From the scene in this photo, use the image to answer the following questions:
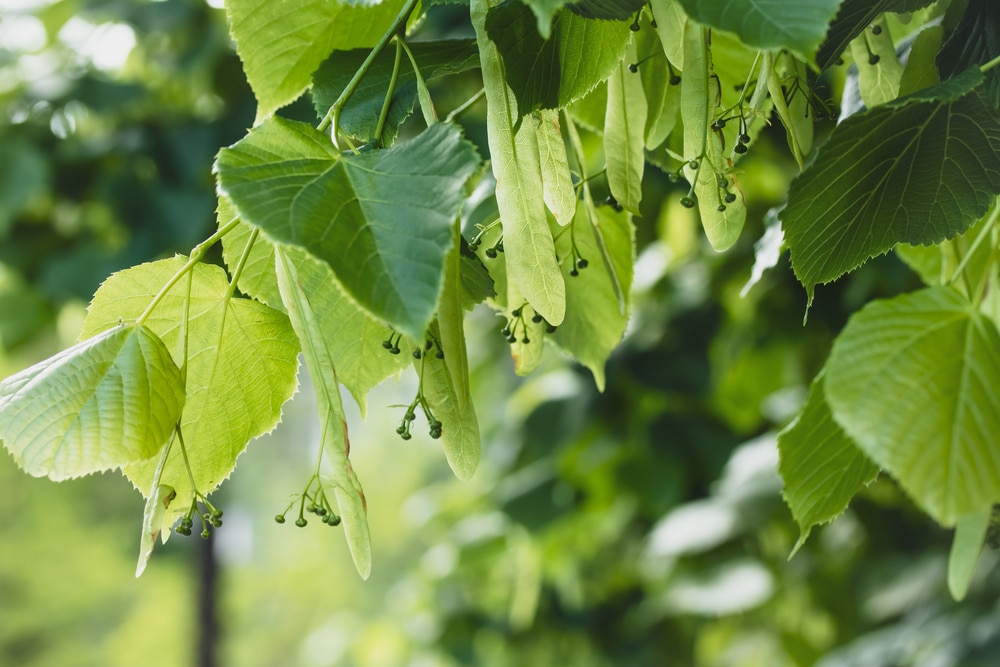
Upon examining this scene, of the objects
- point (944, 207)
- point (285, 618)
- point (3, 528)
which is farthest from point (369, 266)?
point (285, 618)

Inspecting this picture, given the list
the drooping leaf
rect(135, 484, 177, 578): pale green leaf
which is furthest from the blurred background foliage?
rect(135, 484, 177, 578): pale green leaf

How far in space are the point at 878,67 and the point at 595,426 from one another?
38.4 inches

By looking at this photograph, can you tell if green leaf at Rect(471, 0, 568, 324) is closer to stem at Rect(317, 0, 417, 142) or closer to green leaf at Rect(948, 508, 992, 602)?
stem at Rect(317, 0, 417, 142)

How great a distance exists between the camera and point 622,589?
1581mm

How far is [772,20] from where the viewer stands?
0.79 ft

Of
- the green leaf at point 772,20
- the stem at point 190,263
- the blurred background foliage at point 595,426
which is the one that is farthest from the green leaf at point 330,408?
the blurred background foliage at point 595,426

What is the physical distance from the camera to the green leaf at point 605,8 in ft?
0.94

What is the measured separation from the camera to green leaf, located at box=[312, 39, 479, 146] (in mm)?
342

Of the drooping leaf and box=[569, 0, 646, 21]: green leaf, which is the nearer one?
box=[569, 0, 646, 21]: green leaf

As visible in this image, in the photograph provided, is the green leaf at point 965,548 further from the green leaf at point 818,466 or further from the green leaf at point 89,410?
the green leaf at point 89,410

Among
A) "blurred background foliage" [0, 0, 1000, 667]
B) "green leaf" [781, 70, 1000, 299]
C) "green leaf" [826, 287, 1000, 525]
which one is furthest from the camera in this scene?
"blurred background foliage" [0, 0, 1000, 667]

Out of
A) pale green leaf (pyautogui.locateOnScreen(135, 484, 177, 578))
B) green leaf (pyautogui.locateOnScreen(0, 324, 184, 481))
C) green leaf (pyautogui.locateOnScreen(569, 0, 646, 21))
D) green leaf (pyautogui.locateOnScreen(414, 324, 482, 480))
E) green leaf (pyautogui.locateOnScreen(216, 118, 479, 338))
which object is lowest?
pale green leaf (pyautogui.locateOnScreen(135, 484, 177, 578))

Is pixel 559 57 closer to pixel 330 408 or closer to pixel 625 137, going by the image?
pixel 625 137

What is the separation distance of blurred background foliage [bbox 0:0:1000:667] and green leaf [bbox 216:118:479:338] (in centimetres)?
64
